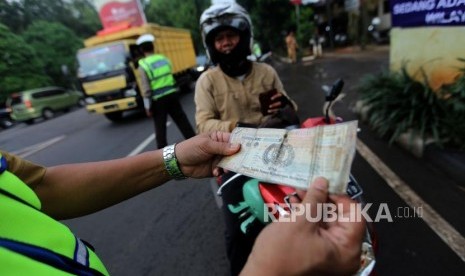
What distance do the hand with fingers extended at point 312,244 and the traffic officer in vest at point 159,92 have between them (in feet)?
15.7

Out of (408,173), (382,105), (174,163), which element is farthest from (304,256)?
(382,105)

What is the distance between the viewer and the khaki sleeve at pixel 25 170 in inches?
47.7

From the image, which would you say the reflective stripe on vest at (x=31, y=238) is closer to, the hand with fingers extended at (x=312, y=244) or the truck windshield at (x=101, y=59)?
the hand with fingers extended at (x=312, y=244)

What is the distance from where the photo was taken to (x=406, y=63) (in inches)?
198

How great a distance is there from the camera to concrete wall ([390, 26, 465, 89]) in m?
3.91

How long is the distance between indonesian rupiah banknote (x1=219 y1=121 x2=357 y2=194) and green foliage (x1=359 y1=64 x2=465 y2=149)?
10.3ft

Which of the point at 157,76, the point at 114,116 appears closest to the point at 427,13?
the point at 157,76

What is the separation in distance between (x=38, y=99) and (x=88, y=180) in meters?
17.7

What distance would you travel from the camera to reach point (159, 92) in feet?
17.9

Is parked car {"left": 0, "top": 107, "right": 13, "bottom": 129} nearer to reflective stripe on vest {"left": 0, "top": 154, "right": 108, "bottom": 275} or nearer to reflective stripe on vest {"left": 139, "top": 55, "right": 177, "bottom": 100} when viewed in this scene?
reflective stripe on vest {"left": 139, "top": 55, "right": 177, "bottom": 100}

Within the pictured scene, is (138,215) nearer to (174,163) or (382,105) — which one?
(174,163)

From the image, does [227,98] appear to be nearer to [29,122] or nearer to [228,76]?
[228,76]

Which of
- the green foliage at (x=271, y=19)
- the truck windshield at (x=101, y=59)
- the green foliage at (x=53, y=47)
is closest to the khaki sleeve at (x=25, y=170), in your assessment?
the truck windshield at (x=101, y=59)

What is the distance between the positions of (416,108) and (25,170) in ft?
13.7
